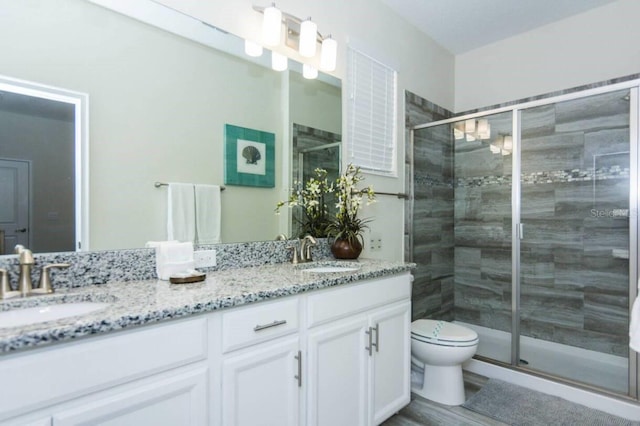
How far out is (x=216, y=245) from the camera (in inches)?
67.7

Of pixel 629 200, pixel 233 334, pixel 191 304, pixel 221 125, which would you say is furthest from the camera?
pixel 629 200

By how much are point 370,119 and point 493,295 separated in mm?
1956

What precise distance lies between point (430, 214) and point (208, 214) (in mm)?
2047

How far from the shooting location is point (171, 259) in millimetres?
1466

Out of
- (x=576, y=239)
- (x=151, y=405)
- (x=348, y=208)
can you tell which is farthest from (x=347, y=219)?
(x=576, y=239)

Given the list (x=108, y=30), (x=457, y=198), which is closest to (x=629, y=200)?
(x=457, y=198)

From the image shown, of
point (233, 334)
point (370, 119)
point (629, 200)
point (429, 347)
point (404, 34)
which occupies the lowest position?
point (429, 347)

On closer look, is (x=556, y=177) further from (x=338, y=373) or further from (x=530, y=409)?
(x=338, y=373)

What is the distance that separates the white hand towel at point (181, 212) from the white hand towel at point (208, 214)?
3 cm

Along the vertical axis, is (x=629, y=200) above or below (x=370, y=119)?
below

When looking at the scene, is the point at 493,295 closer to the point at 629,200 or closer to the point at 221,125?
the point at 629,200

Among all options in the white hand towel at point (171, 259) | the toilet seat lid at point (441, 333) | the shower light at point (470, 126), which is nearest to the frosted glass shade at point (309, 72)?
the white hand towel at point (171, 259)

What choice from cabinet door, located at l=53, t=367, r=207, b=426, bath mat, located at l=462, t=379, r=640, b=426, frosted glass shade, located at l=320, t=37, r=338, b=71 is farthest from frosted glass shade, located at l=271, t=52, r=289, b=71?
bath mat, located at l=462, t=379, r=640, b=426

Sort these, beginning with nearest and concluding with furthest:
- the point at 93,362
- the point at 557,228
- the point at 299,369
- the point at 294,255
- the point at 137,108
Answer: the point at 93,362 < the point at 299,369 < the point at 137,108 < the point at 294,255 < the point at 557,228
